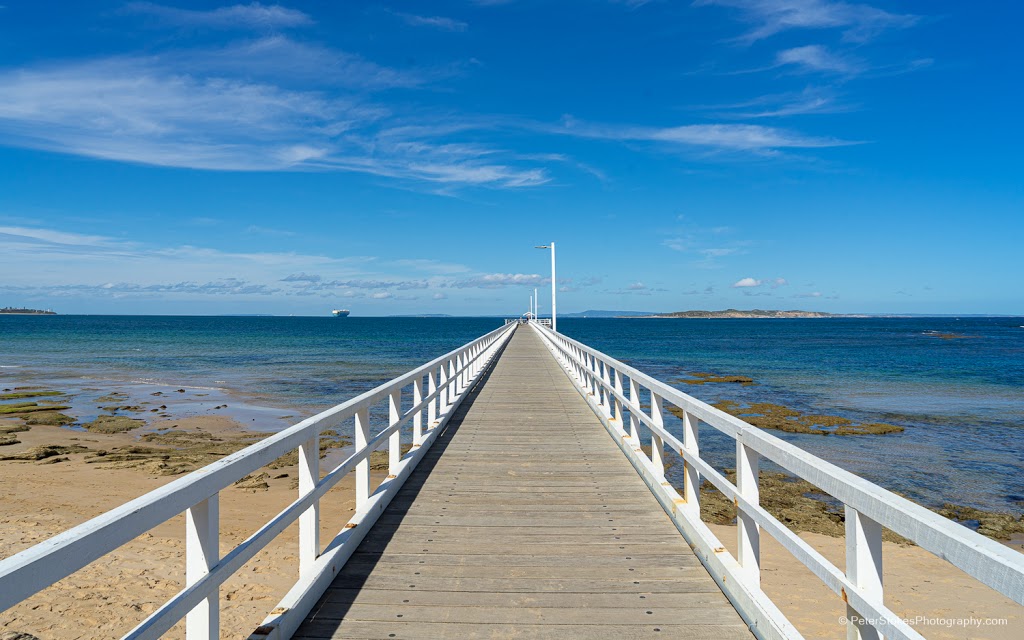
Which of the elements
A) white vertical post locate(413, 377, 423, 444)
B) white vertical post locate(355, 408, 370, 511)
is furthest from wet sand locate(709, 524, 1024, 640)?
white vertical post locate(355, 408, 370, 511)

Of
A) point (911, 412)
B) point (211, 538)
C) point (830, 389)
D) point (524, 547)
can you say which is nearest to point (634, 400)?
point (524, 547)

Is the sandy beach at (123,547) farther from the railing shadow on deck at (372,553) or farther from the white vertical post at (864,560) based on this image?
the white vertical post at (864,560)

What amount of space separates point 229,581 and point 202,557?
5.34 meters

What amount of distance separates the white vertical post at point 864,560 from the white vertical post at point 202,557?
250 cm

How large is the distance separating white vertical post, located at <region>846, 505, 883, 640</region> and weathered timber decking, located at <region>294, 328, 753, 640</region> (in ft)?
3.95

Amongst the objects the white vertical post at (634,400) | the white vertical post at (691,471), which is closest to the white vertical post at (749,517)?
the white vertical post at (691,471)

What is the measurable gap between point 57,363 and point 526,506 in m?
48.2

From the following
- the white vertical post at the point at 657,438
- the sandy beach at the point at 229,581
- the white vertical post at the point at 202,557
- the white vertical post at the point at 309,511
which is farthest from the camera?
the sandy beach at the point at 229,581

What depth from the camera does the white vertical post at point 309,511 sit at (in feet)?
13.1

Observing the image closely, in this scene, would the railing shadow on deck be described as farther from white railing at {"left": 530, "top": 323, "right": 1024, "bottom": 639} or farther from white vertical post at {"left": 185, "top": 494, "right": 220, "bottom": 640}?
white railing at {"left": 530, "top": 323, "right": 1024, "bottom": 639}

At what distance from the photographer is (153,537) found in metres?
8.77

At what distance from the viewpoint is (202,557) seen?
2717 mm

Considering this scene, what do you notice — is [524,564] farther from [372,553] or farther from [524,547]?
[372,553]

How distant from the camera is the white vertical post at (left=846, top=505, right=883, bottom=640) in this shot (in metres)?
2.46
